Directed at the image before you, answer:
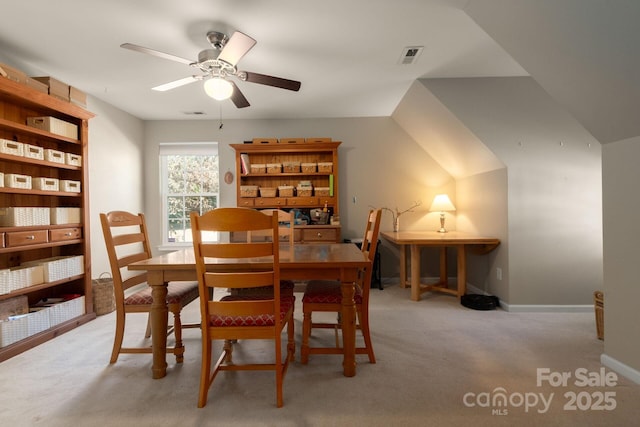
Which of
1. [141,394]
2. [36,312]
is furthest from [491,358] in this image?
[36,312]

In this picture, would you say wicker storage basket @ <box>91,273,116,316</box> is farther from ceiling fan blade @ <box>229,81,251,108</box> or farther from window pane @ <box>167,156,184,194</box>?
ceiling fan blade @ <box>229,81,251,108</box>

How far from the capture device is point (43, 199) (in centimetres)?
291

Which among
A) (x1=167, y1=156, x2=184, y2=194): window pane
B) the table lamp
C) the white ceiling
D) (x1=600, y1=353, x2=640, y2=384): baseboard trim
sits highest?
the white ceiling

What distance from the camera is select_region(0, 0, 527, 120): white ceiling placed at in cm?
207

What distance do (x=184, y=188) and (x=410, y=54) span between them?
361cm

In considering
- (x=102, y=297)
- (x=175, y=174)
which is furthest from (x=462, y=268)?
(x=175, y=174)

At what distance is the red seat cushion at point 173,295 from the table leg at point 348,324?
113 centimetres

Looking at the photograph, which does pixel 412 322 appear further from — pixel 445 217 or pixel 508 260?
pixel 445 217

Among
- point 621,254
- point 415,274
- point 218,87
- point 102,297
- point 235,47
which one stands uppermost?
point 235,47

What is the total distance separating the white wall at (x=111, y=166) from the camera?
357cm

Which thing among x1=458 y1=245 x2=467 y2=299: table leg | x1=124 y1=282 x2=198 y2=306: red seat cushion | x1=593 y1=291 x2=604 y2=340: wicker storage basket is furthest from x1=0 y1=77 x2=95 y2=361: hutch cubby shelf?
x1=593 y1=291 x2=604 y2=340: wicker storage basket

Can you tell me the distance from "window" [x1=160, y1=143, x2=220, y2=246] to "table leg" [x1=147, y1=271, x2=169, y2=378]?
9.65ft

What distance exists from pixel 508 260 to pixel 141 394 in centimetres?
322

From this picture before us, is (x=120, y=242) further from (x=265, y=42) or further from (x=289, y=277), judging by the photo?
(x=265, y=42)
